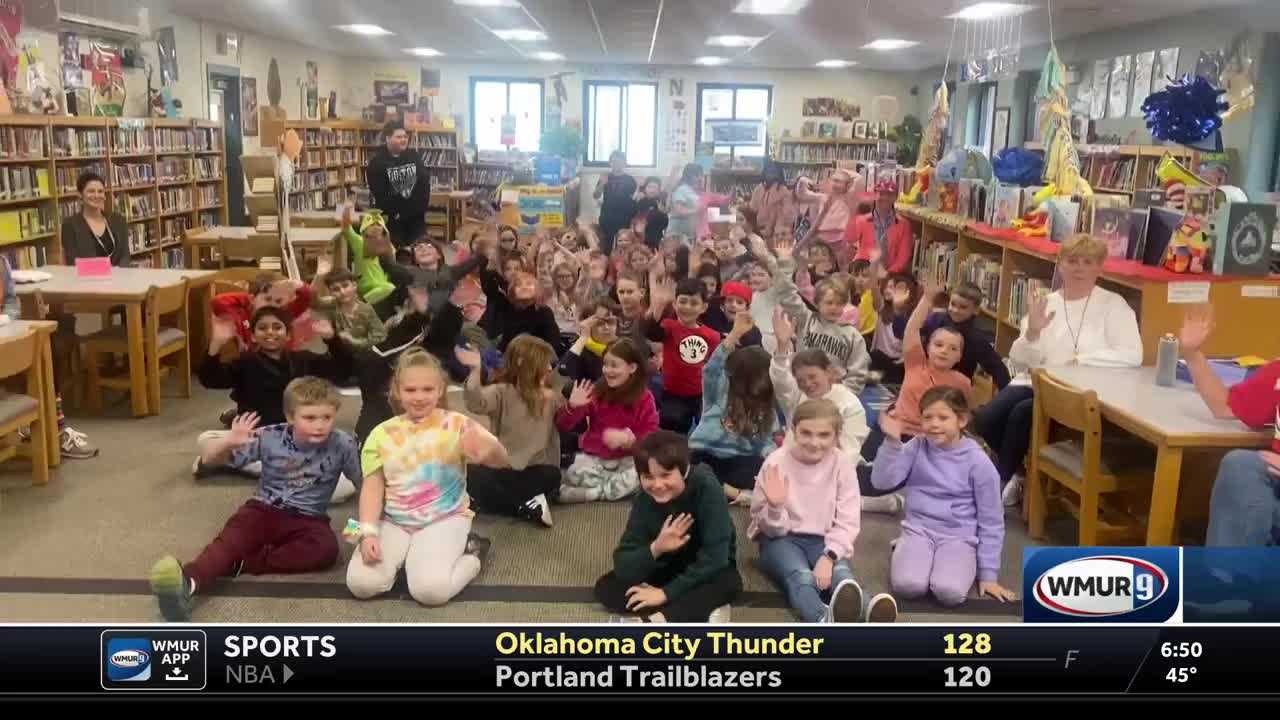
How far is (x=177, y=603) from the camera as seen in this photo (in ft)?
6.27

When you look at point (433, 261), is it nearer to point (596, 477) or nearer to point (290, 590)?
point (596, 477)

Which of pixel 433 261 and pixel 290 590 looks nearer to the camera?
pixel 290 590

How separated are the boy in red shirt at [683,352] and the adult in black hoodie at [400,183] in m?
1.48

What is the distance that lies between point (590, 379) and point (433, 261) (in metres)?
1.15

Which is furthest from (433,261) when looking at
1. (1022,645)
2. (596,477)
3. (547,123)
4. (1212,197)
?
Answer: (1022,645)

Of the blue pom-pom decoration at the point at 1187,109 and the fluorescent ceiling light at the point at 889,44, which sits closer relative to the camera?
the blue pom-pom decoration at the point at 1187,109

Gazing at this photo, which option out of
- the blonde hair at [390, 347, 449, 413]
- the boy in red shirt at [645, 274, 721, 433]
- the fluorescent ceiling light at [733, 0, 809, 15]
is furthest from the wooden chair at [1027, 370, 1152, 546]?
the fluorescent ceiling light at [733, 0, 809, 15]

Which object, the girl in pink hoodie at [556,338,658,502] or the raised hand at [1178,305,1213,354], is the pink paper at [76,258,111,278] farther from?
the raised hand at [1178,305,1213,354]

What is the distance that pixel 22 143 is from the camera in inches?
212

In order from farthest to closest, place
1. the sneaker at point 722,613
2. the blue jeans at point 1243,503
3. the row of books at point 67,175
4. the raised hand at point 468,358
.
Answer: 1. the row of books at point 67,175
2. the raised hand at point 468,358
3. the sneaker at point 722,613
4. the blue jeans at point 1243,503

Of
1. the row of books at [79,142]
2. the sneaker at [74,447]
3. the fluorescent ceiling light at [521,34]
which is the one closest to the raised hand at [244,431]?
the sneaker at [74,447]

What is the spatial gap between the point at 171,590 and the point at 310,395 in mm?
559

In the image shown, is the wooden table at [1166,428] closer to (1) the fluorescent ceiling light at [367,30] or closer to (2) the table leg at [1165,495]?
(2) the table leg at [1165,495]

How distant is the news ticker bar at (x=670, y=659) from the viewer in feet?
3.03
